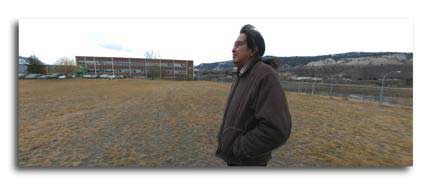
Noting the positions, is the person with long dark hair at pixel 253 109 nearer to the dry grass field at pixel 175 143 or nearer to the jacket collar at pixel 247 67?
the jacket collar at pixel 247 67

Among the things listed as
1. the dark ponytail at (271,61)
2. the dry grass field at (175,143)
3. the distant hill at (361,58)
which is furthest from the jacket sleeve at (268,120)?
the distant hill at (361,58)

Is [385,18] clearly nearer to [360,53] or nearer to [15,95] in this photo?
[360,53]

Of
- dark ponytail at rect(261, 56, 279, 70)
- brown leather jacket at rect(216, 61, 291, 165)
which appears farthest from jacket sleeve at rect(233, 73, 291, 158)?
dark ponytail at rect(261, 56, 279, 70)

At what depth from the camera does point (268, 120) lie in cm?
76

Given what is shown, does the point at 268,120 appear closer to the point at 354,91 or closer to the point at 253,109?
the point at 253,109

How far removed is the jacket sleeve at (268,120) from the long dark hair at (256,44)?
13cm

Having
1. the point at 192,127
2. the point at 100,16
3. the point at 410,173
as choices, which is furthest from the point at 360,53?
the point at 100,16

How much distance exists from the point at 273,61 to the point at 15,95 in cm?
217

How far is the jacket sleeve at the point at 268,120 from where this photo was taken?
77 centimetres

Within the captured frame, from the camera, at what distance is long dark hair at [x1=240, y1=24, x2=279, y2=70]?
932mm

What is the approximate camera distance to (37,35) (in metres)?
1.75

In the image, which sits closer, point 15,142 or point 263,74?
point 263,74

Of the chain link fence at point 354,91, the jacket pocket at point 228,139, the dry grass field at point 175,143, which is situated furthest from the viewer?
the chain link fence at point 354,91

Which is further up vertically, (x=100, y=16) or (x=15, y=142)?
(x=100, y=16)
